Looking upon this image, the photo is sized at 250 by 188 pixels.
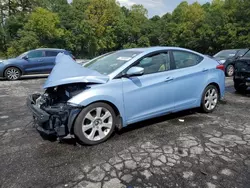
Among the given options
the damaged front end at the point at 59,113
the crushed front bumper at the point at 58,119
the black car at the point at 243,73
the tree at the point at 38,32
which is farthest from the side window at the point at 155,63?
the tree at the point at 38,32

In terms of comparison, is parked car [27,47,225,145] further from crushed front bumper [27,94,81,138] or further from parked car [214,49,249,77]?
parked car [214,49,249,77]

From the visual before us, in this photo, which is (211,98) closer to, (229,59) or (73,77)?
(73,77)

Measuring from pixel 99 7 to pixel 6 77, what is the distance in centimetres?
2896

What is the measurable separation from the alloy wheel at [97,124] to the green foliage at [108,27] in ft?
91.6

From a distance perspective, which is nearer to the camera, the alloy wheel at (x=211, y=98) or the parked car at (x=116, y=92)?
the parked car at (x=116, y=92)

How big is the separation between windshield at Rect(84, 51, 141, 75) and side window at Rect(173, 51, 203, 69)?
84cm

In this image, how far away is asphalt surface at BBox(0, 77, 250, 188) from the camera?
2.47 meters

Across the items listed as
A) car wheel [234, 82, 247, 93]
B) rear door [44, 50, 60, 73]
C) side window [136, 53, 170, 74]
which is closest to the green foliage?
rear door [44, 50, 60, 73]

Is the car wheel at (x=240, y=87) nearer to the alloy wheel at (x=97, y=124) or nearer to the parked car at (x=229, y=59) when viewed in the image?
the parked car at (x=229, y=59)

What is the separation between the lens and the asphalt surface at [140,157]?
2.47 m

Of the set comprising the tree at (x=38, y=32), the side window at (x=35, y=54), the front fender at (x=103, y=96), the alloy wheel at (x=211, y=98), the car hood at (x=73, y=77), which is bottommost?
the alloy wheel at (x=211, y=98)

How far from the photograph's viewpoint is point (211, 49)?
1246 inches

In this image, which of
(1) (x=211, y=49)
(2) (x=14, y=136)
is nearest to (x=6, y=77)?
(2) (x=14, y=136)

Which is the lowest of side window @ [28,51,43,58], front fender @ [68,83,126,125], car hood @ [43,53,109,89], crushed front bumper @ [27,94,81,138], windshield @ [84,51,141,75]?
crushed front bumper @ [27,94,81,138]
